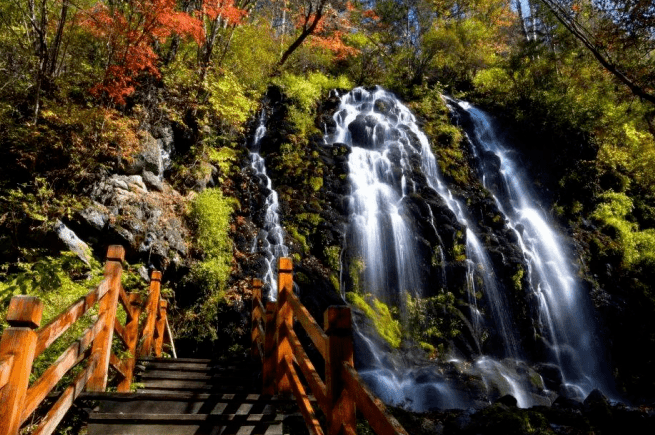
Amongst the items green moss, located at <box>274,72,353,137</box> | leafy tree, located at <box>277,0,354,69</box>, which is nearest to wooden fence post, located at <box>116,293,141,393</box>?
green moss, located at <box>274,72,353,137</box>

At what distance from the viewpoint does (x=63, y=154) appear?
894cm

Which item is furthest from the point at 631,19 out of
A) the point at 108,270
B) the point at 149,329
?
the point at 149,329

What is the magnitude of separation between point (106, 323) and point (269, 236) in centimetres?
769

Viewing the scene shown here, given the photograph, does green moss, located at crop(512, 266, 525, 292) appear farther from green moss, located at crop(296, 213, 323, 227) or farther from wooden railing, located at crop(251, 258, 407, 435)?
wooden railing, located at crop(251, 258, 407, 435)

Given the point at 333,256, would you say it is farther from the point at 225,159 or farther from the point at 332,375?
the point at 332,375

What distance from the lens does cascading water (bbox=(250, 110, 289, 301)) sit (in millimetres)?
10422

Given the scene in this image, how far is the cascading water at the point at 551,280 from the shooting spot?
11078 mm

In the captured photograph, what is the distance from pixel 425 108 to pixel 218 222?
13125mm

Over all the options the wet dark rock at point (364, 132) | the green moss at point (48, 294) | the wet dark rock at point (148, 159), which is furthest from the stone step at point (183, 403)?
the wet dark rock at point (364, 132)

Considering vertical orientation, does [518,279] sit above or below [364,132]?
below

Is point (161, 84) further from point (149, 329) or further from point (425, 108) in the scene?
point (425, 108)

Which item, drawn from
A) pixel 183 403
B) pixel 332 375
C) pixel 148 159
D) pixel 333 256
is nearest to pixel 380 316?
pixel 333 256

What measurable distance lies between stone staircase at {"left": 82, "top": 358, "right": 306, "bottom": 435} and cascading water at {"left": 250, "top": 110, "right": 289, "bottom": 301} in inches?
188

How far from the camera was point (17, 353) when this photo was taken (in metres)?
2.09
